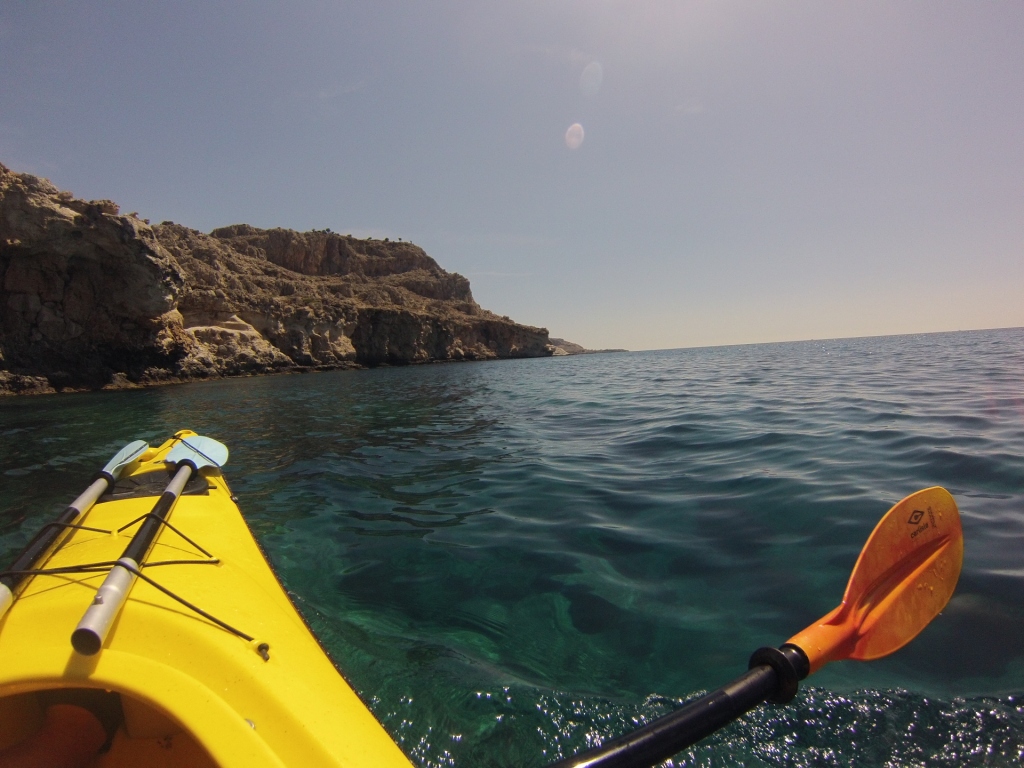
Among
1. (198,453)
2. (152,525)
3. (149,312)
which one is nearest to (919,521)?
(152,525)

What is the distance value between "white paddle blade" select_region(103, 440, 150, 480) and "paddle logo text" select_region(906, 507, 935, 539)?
203 inches

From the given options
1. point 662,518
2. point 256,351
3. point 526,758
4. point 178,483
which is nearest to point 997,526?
point 662,518

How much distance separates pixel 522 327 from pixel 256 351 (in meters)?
44.5

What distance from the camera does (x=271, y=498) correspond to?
17.7 ft

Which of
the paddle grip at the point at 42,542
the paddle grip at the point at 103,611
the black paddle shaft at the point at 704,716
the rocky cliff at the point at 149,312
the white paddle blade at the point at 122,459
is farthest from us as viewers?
the rocky cliff at the point at 149,312

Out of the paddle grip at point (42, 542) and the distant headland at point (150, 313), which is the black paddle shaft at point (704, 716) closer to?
the paddle grip at point (42, 542)

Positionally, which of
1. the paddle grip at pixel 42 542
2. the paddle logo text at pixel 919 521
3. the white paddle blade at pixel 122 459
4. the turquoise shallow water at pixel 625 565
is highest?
the white paddle blade at pixel 122 459

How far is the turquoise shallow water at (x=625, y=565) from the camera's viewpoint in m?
2.10

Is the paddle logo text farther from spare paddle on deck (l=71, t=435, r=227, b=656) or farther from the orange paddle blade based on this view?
spare paddle on deck (l=71, t=435, r=227, b=656)

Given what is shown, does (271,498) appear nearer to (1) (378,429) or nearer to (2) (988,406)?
(1) (378,429)

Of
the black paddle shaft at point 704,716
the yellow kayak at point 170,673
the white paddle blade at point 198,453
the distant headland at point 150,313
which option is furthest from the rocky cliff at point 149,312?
the black paddle shaft at point 704,716

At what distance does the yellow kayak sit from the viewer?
1.34 meters

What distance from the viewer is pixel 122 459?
3789 millimetres

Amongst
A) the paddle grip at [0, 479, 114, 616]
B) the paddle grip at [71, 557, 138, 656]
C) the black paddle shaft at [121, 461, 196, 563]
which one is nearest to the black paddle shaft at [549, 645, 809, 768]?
the paddle grip at [71, 557, 138, 656]
